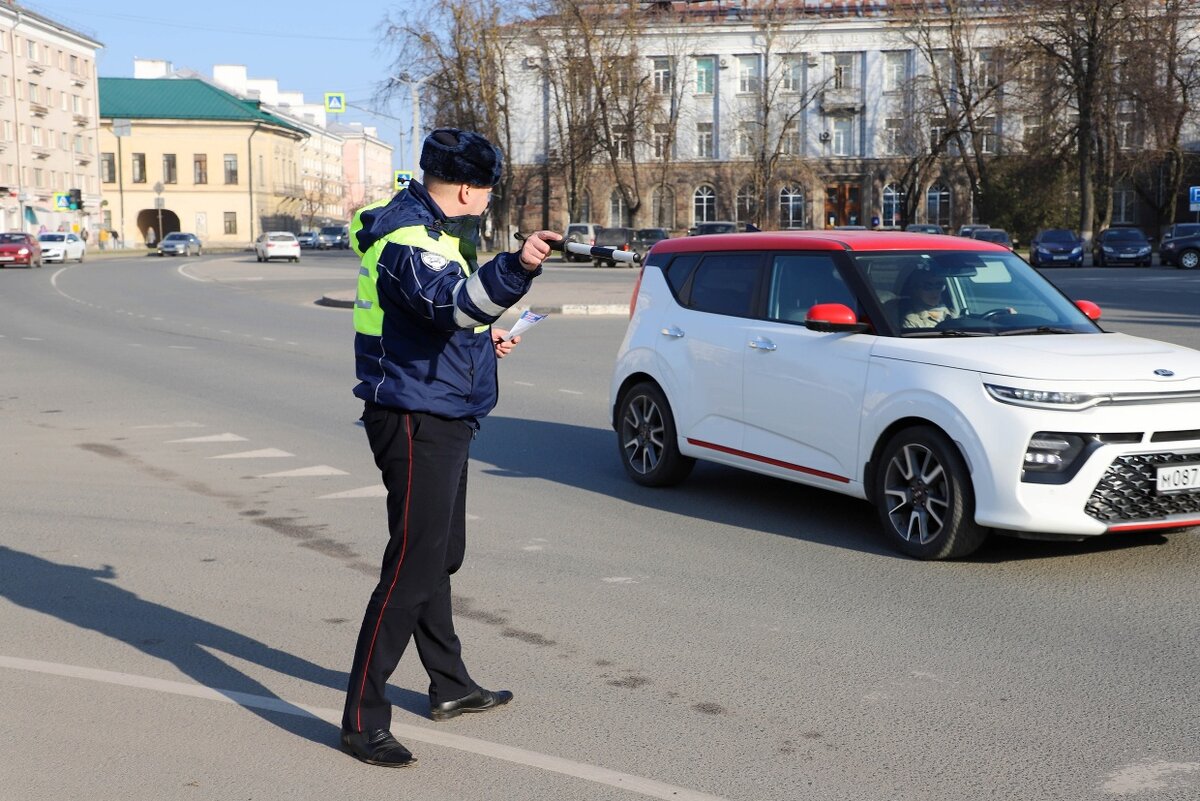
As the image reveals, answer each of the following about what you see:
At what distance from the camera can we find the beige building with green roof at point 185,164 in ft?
362

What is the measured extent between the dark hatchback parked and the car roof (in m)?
46.0

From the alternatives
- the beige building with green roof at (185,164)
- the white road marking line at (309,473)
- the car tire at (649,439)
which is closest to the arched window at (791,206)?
the beige building with green roof at (185,164)

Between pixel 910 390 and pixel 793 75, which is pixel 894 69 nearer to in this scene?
pixel 793 75

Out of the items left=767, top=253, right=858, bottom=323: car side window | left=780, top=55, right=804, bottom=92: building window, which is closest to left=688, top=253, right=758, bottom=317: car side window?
left=767, top=253, right=858, bottom=323: car side window

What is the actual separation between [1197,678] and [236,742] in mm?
3392

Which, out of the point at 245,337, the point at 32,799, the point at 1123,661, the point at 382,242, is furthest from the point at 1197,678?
the point at 245,337

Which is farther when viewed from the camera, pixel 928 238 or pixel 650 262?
pixel 650 262

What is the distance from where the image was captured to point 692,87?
279 feet

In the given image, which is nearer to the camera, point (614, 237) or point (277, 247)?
point (614, 237)

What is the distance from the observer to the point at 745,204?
83625mm

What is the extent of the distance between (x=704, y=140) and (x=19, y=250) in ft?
135

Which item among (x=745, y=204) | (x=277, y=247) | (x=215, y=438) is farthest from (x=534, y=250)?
(x=745, y=204)

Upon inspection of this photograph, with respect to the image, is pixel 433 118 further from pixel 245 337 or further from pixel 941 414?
pixel 941 414

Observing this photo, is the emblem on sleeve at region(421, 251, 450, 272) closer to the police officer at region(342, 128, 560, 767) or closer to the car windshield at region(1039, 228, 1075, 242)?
the police officer at region(342, 128, 560, 767)
